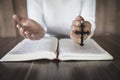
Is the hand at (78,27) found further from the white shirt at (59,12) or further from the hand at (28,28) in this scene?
the white shirt at (59,12)

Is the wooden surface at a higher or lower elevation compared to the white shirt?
lower

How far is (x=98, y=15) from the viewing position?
196 centimetres

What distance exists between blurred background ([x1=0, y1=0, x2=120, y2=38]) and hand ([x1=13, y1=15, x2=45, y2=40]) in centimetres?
106

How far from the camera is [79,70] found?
1.98ft

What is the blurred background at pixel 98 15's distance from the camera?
1.87 meters

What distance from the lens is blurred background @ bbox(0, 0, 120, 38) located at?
187 cm

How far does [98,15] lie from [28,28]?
1.25 meters

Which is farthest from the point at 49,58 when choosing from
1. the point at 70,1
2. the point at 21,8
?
the point at 21,8

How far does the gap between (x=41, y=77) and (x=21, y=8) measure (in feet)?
4.77

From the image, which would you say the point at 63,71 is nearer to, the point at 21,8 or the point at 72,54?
the point at 72,54

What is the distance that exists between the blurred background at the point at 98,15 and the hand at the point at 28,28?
1.06m

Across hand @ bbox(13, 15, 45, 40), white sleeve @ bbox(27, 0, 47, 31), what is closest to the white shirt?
white sleeve @ bbox(27, 0, 47, 31)

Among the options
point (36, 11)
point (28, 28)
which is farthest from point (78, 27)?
point (36, 11)

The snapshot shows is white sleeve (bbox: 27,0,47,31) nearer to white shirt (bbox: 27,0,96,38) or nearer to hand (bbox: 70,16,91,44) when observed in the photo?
A: white shirt (bbox: 27,0,96,38)
